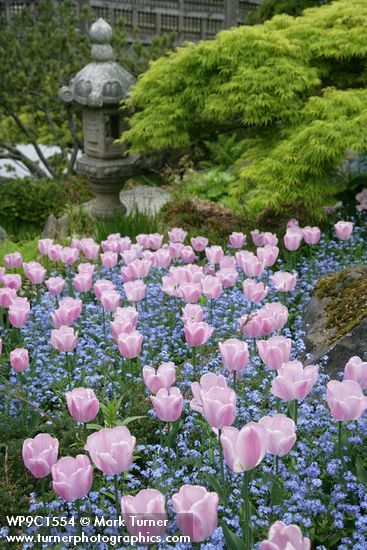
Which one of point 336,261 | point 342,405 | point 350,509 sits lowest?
point 336,261

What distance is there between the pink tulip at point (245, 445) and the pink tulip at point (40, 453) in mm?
638

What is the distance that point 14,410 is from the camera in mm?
3781

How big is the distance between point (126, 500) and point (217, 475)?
1004mm

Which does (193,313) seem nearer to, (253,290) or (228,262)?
Result: (253,290)

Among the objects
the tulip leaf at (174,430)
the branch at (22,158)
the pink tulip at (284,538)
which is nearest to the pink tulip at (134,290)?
the tulip leaf at (174,430)

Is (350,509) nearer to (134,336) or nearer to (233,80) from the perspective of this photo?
(134,336)

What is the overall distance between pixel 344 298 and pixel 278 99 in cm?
252

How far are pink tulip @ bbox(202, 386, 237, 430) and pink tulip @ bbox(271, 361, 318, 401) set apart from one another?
0.25 meters

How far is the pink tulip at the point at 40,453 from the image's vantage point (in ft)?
8.41

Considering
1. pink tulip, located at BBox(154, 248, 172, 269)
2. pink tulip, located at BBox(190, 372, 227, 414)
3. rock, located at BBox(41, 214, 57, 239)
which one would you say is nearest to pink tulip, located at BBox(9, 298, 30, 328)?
pink tulip, located at BBox(154, 248, 172, 269)

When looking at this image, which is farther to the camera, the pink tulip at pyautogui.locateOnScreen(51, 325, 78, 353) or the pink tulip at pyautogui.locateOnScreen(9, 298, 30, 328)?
the pink tulip at pyautogui.locateOnScreen(9, 298, 30, 328)

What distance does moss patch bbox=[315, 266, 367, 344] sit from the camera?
4043mm

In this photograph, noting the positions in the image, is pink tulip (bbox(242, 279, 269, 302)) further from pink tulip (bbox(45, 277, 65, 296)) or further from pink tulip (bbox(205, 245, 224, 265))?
pink tulip (bbox(45, 277, 65, 296))

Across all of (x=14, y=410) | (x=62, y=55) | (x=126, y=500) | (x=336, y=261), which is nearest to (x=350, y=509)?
(x=126, y=500)
